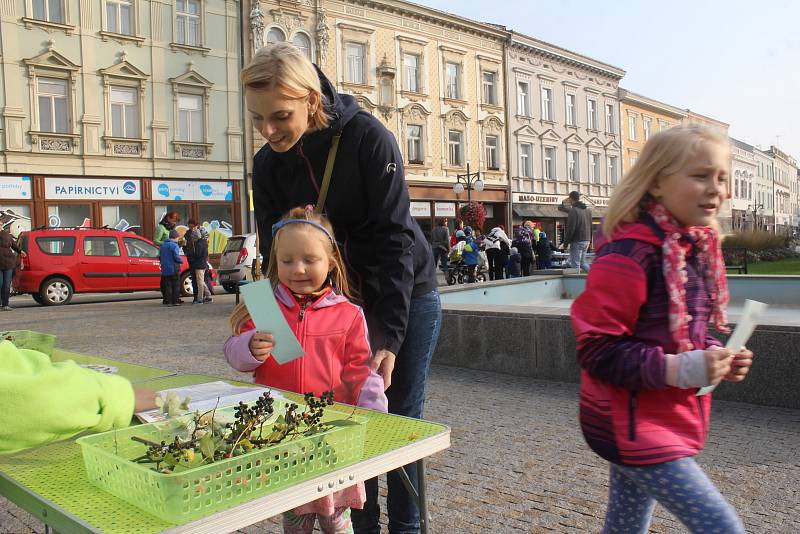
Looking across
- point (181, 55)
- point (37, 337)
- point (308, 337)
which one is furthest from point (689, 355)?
point (181, 55)

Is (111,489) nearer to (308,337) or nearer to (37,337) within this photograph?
(308,337)

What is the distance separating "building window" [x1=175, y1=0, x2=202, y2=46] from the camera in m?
25.4

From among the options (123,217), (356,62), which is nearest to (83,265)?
(123,217)

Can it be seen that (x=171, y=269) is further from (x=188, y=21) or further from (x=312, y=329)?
(x=188, y=21)

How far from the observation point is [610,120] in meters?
46.3

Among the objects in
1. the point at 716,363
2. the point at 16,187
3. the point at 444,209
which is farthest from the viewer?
the point at 444,209

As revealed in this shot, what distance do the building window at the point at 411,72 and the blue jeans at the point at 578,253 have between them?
19987 mm

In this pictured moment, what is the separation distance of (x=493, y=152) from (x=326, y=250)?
3530 centimetres

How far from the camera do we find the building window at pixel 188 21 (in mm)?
25406

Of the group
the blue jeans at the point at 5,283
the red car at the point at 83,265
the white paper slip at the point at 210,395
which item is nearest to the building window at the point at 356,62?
the red car at the point at 83,265

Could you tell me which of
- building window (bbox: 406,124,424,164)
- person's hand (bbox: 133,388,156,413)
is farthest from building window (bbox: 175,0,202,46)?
person's hand (bbox: 133,388,156,413)

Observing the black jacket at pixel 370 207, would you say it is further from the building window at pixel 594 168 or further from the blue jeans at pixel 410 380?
the building window at pixel 594 168

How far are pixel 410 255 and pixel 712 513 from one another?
1217mm

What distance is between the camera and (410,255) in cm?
255
